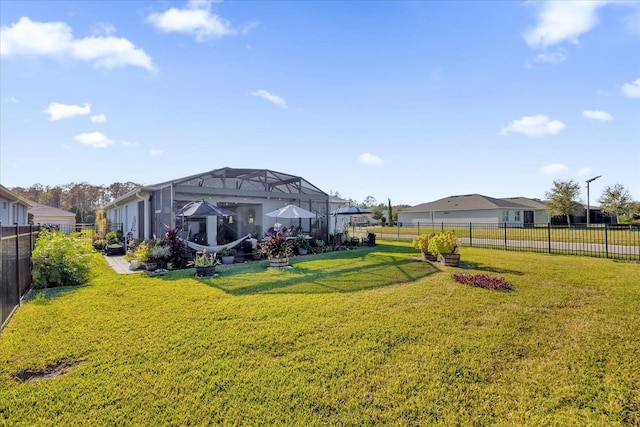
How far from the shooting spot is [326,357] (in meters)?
3.31

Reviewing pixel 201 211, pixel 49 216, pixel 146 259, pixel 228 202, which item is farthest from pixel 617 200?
pixel 49 216

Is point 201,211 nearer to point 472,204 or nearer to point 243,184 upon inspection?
point 243,184

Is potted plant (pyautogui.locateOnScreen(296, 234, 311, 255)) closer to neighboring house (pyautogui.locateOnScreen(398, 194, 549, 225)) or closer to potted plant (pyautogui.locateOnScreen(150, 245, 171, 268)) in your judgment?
potted plant (pyautogui.locateOnScreen(150, 245, 171, 268))

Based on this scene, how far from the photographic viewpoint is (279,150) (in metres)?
16.7

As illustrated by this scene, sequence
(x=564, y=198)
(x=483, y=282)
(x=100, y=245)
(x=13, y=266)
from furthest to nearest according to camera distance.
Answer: (x=564, y=198) → (x=100, y=245) → (x=483, y=282) → (x=13, y=266)

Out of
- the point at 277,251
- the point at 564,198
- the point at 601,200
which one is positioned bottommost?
the point at 277,251

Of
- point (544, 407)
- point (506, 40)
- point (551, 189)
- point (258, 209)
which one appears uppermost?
point (506, 40)

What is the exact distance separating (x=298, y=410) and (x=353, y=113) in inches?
497

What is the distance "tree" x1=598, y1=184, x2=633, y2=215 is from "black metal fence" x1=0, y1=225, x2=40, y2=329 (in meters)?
43.7

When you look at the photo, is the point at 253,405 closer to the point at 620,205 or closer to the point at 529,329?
the point at 529,329

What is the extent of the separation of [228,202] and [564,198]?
35.2 meters

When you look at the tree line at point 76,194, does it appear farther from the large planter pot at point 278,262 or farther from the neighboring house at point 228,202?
the large planter pot at point 278,262

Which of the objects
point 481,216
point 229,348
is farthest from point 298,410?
point 481,216

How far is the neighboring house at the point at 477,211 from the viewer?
104ft
